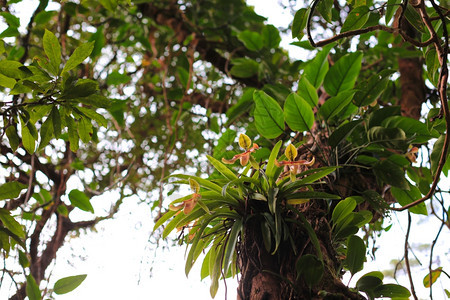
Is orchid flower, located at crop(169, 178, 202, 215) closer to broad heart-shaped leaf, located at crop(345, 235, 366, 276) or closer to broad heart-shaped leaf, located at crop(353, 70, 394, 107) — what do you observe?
broad heart-shaped leaf, located at crop(345, 235, 366, 276)

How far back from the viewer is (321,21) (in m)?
2.09

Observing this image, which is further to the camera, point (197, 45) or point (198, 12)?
point (198, 12)

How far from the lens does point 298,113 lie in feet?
3.22

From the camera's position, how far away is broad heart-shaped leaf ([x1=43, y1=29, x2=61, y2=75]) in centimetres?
77

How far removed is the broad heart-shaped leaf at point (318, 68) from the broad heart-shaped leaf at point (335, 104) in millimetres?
151

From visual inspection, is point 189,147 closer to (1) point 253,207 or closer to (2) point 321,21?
(2) point 321,21

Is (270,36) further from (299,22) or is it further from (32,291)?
(32,291)

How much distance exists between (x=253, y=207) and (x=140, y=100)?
1.61m

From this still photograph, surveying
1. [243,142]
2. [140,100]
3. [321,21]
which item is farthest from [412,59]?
[140,100]

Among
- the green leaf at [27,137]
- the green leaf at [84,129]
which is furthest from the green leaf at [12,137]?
the green leaf at [84,129]

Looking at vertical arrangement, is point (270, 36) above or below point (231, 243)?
above

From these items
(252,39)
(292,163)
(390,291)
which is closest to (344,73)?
(292,163)

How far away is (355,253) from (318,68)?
590 millimetres

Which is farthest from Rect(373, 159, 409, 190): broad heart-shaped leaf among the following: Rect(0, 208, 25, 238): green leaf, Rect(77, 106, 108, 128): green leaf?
Rect(0, 208, 25, 238): green leaf
